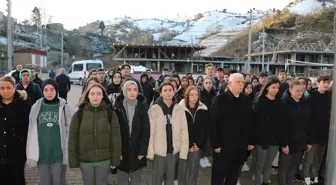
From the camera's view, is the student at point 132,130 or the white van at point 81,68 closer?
the student at point 132,130

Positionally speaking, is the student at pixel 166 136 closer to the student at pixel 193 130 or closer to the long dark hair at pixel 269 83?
the student at pixel 193 130

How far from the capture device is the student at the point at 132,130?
391 cm

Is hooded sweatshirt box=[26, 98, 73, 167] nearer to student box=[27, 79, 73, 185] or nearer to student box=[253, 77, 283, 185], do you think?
student box=[27, 79, 73, 185]

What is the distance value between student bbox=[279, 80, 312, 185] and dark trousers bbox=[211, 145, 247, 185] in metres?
0.77

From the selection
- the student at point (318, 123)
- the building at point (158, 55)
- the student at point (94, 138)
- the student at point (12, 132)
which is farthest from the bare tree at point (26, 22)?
the student at point (318, 123)

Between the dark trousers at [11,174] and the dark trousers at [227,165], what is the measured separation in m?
2.74

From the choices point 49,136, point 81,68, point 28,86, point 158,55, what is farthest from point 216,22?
point 49,136

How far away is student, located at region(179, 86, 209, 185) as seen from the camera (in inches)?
168

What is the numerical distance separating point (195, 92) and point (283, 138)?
5.04 feet

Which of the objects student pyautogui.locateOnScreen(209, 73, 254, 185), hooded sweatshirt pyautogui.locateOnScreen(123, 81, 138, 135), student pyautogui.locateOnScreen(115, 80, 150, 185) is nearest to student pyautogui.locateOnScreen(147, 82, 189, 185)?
student pyautogui.locateOnScreen(115, 80, 150, 185)

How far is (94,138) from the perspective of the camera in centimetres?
351

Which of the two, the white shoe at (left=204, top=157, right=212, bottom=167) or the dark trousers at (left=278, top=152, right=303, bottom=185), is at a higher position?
the dark trousers at (left=278, top=152, right=303, bottom=185)

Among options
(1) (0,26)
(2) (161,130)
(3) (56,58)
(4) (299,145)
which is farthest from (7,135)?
(1) (0,26)

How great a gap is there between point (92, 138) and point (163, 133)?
3.27 ft
